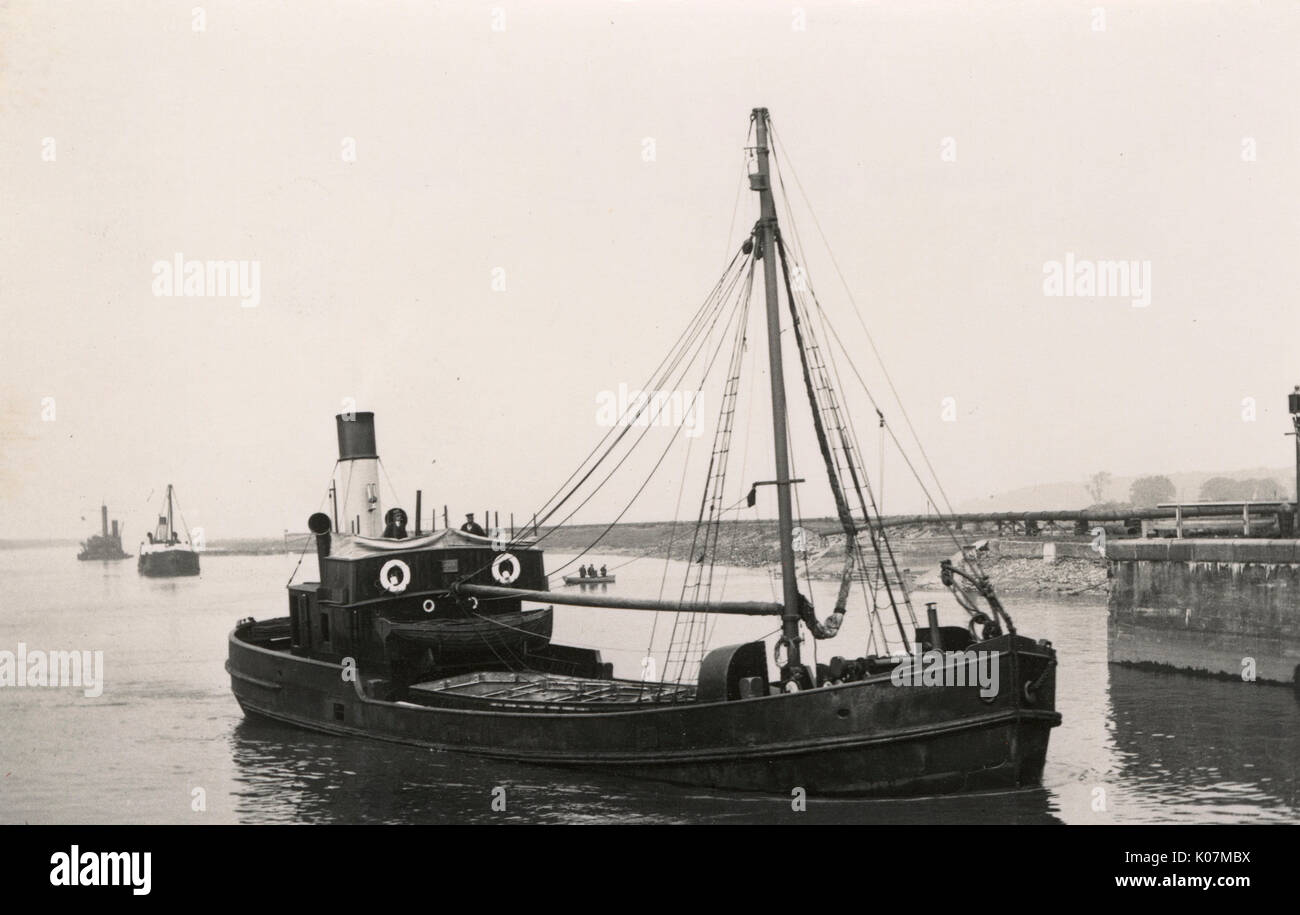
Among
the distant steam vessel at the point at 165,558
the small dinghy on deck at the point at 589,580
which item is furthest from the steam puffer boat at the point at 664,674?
the distant steam vessel at the point at 165,558

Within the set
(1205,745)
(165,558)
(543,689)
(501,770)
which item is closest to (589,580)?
(165,558)

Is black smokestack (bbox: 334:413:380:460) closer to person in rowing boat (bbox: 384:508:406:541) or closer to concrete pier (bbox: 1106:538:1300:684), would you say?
person in rowing boat (bbox: 384:508:406:541)

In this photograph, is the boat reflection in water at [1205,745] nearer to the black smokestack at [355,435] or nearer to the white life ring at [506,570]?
the white life ring at [506,570]

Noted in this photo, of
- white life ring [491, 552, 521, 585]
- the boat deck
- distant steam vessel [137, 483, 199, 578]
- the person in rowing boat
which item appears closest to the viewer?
the boat deck

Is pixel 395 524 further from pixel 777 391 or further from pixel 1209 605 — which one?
pixel 1209 605

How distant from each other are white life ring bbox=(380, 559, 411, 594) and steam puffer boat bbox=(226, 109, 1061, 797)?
0.04 m

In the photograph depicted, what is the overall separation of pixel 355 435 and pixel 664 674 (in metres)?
8.33

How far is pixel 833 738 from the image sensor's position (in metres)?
14.4

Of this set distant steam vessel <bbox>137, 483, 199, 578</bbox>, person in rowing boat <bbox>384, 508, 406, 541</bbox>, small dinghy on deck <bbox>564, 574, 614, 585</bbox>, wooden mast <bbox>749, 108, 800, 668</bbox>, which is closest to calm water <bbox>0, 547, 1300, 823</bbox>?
wooden mast <bbox>749, 108, 800, 668</bbox>

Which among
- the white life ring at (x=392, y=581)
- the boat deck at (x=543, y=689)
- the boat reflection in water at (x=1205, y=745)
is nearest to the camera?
the boat reflection in water at (x=1205, y=745)

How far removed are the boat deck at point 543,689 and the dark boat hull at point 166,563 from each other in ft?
199

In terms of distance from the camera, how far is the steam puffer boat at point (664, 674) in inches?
557

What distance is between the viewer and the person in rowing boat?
2170cm
